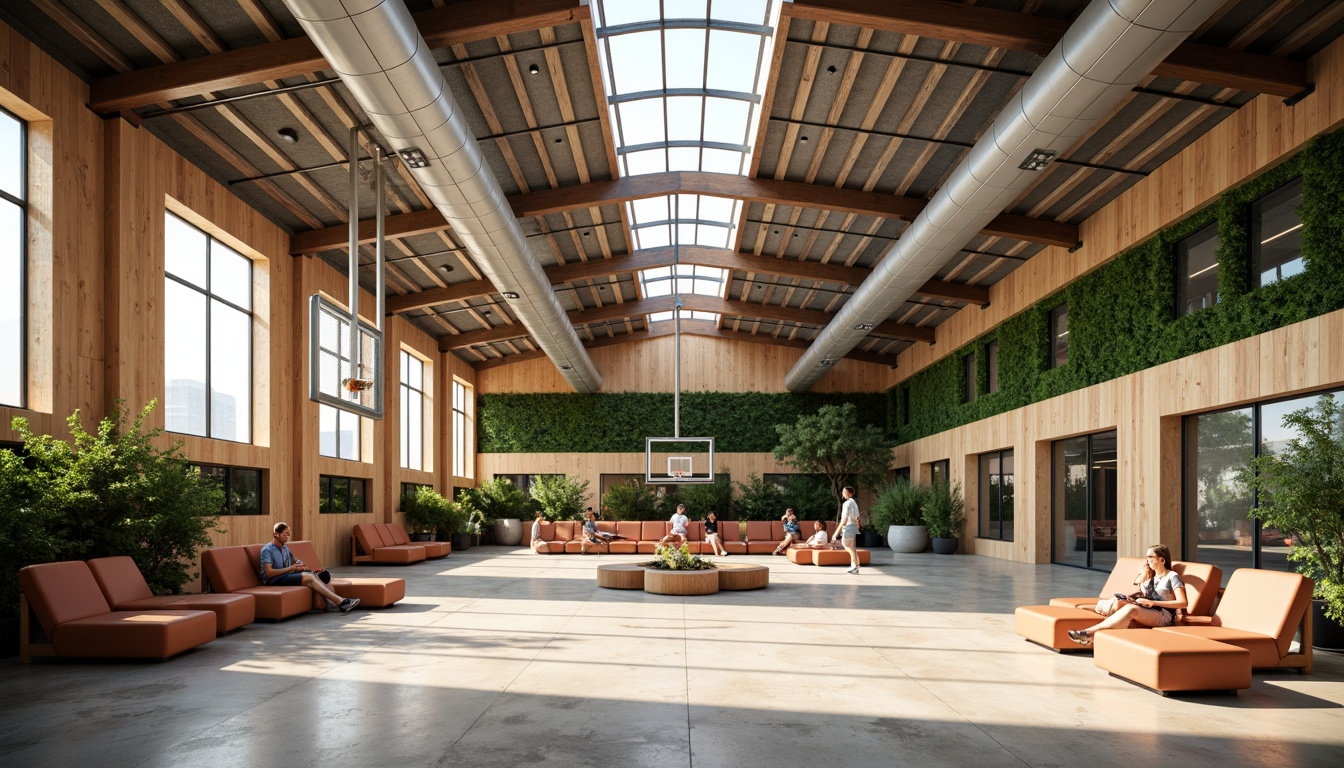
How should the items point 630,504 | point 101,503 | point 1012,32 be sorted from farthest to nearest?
point 630,504 < point 1012,32 < point 101,503

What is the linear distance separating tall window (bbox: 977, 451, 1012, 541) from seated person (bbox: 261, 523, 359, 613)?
1290cm

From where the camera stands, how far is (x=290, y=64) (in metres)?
8.84

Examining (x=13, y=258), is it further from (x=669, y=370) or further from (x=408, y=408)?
(x=669, y=370)

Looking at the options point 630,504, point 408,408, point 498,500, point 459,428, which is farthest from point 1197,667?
point 459,428

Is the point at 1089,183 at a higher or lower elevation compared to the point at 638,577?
higher

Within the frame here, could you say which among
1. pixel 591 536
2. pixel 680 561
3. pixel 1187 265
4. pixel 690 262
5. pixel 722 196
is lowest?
pixel 591 536

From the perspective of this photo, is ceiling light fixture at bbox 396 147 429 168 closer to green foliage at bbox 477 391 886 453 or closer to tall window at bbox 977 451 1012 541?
tall window at bbox 977 451 1012 541

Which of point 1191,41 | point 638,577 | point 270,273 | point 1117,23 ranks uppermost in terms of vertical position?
point 1191,41

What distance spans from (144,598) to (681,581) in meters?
5.94

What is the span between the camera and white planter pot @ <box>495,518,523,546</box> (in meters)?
24.8

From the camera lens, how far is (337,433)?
16719mm

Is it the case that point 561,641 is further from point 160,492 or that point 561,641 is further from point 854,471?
point 854,471

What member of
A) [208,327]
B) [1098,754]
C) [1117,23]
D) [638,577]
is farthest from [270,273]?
[1098,754]

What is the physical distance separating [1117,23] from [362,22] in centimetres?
567
